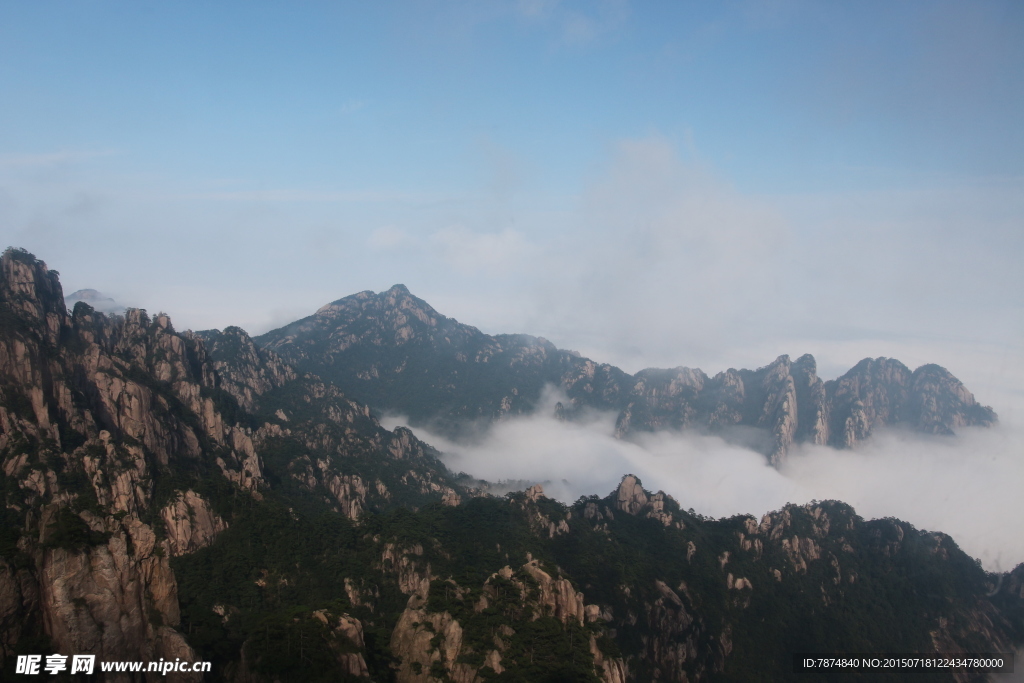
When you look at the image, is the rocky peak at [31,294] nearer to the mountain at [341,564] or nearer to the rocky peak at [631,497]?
the mountain at [341,564]

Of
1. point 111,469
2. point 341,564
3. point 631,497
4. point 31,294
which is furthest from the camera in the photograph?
point 631,497

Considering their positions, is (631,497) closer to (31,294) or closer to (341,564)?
(341,564)

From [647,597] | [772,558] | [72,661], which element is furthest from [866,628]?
[72,661]

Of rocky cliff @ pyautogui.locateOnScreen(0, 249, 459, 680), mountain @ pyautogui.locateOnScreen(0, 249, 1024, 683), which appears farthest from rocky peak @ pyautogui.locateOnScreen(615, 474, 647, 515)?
rocky cliff @ pyautogui.locateOnScreen(0, 249, 459, 680)

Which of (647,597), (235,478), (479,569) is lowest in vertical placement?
(647,597)

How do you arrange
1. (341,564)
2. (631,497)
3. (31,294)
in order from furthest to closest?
(631,497)
(31,294)
(341,564)

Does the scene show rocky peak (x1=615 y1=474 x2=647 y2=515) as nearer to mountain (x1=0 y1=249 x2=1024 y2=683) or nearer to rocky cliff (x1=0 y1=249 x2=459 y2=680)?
mountain (x1=0 y1=249 x2=1024 y2=683)

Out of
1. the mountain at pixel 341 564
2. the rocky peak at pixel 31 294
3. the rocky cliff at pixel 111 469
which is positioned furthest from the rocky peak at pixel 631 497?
the rocky peak at pixel 31 294

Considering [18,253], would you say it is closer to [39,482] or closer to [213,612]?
[39,482]

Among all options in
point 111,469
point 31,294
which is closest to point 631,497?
point 111,469
